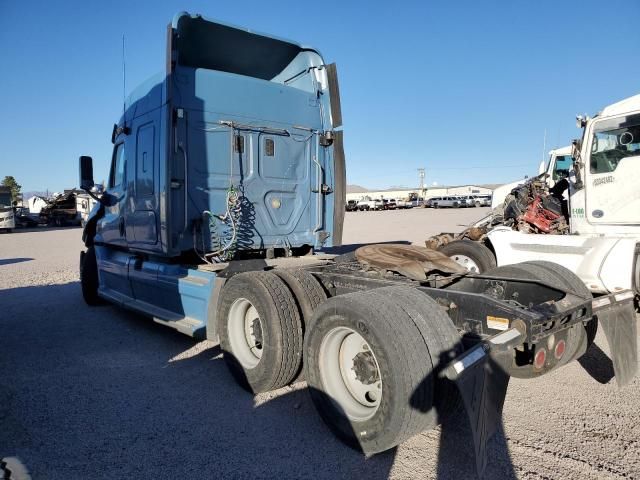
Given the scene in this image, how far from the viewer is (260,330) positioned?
13.1 feet

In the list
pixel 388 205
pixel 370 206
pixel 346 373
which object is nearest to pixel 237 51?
pixel 346 373

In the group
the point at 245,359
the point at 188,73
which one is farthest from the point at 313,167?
the point at 245,359

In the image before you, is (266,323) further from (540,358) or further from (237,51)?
(237,51)

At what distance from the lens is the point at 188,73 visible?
5.02 metres

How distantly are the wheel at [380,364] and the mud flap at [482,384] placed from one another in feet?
1.03

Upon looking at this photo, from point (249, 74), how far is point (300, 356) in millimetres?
3957

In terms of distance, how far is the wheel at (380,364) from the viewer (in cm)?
265

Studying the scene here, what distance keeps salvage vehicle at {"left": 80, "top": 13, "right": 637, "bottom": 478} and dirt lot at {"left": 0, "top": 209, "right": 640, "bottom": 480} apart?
249 mm

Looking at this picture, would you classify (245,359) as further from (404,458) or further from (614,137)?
(614,137)

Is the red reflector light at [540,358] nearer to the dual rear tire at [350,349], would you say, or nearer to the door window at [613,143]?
the dual rear tire at [350,349]

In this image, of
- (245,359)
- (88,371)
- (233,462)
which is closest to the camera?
(233,462)

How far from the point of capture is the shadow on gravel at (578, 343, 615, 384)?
4180 millimetres

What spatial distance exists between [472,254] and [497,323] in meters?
4.45

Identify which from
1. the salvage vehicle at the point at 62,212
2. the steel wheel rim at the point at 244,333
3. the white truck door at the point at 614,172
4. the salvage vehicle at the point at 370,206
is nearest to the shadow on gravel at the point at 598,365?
the white truck door at the point at 614,172
